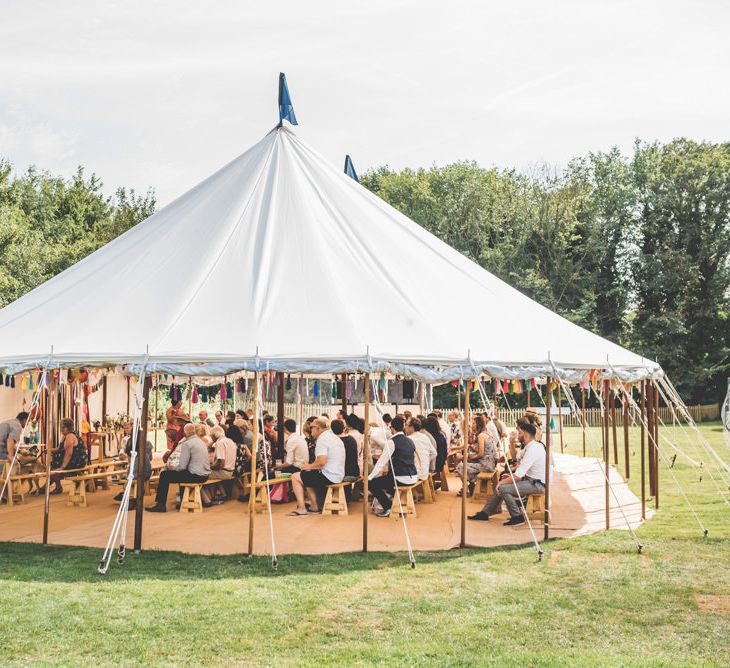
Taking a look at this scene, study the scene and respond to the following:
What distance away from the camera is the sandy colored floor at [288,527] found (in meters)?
9.16

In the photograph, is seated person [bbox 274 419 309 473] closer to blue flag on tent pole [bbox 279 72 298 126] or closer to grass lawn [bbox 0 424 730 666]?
grass lawn [bbox 0 424 730 666]

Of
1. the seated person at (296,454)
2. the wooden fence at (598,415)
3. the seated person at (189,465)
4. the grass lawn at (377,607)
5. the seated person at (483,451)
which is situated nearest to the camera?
the grass lawn at (377,607)

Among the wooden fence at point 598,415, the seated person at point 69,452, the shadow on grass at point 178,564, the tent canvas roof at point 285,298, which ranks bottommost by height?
the wooden fence at point 598,415

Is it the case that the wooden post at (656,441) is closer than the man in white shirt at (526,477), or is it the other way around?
the man in white shirt at (526,477)

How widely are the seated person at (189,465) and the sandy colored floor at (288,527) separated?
1.57 ft

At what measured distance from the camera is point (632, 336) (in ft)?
124

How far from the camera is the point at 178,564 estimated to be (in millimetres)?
8086

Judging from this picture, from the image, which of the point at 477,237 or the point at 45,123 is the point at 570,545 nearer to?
the point at 477,237

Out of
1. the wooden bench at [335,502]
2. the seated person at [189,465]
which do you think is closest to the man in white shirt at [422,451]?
the wooden bench at [335,502]

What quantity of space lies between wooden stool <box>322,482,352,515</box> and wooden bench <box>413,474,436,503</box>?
5.46 ft

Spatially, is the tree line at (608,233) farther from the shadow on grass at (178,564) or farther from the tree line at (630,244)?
the shadow on grass at (178,564)

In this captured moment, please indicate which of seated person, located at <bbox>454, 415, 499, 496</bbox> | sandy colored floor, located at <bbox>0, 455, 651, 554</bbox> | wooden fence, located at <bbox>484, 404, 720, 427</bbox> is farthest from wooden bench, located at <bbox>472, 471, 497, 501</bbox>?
wooden fence, located at <bbox>484, 404, 720, 427</bbox>

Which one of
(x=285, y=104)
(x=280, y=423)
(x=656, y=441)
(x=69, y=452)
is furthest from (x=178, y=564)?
(x=285, y=104)

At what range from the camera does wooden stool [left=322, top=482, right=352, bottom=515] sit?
1077 cm
